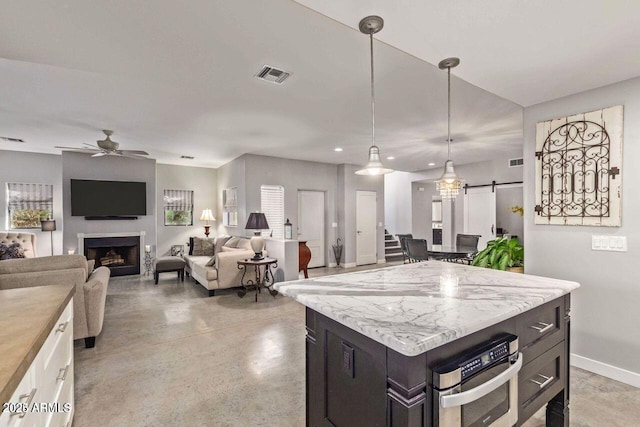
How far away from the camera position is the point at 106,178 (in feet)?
21.6

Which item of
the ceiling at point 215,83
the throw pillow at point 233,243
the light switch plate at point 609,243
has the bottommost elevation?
the throw pillow at point 233,243

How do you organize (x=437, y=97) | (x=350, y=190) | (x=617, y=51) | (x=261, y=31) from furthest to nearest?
(x=350, y=190)
(x=437, y=97)
(x=261, y=31)
(x=617, y=51)

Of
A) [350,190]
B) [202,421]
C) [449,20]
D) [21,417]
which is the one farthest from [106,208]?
[449,20]

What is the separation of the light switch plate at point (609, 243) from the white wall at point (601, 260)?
33 millimetres

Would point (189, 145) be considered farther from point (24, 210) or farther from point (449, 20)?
point (449, 20)

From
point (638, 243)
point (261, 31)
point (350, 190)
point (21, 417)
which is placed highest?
point (261, 31)

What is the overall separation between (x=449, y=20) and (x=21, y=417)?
8.15 ft

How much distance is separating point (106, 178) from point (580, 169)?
310 inches

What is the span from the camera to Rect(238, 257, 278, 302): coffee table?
486 cm

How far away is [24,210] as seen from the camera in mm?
6543

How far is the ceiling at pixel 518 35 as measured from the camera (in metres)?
1.58

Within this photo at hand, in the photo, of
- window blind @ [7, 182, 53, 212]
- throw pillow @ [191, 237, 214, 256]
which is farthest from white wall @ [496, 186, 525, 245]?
window blind @ [7, 182, 53, 212]

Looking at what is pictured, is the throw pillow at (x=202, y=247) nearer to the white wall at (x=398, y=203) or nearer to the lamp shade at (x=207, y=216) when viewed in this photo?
the lamp shade at (x=207, y=216)

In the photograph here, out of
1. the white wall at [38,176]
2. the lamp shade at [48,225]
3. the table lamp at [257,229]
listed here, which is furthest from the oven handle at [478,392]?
the lamp shade at [48,225]
